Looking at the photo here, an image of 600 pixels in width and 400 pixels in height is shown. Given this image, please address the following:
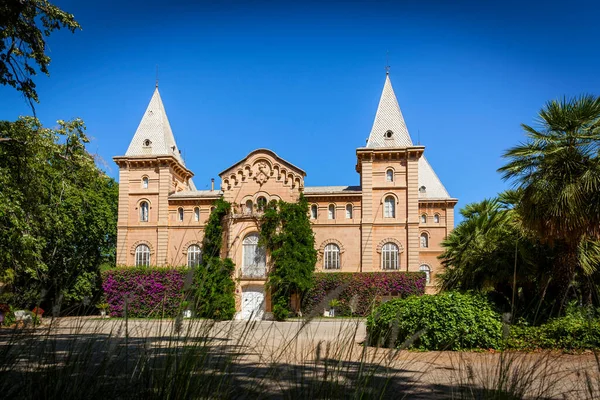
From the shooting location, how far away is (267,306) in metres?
34.6

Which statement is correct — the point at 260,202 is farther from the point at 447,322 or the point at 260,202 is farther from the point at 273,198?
the point at 447,322

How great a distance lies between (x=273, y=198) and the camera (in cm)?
3594

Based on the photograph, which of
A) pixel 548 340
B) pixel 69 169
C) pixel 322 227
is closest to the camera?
pixel 548 340

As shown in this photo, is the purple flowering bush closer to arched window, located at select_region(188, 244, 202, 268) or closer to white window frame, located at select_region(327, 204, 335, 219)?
arched window, located at select_region(188, 244, 202, 268)

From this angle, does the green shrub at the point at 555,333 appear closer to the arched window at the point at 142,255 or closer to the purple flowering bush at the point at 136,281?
the purple flowering bush at the point at 136,281

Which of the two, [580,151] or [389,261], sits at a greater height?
[580,151]

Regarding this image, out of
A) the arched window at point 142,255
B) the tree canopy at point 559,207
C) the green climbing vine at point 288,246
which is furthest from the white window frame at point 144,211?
the tree canopy at point 559,207

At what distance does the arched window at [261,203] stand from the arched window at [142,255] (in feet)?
29.6

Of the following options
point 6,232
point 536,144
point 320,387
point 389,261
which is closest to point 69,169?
point 6,232

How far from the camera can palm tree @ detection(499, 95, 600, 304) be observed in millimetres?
14875

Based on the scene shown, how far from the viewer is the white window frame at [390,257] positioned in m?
35.2

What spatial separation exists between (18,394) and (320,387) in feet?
7.52

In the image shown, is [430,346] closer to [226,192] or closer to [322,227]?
[322,227]

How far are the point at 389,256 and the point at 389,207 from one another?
3.38 m
